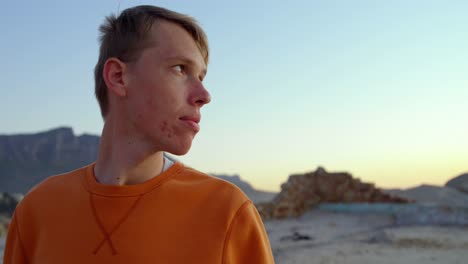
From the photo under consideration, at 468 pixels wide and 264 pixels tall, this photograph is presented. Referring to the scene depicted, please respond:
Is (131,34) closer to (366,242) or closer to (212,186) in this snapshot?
(212,186)

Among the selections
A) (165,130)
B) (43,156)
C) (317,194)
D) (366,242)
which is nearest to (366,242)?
(366,242)

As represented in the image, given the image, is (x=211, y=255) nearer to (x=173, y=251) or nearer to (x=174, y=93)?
(x=173, y=251)

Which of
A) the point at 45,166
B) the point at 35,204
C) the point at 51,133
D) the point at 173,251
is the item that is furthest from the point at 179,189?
the point at 51,133

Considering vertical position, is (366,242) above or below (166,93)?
below

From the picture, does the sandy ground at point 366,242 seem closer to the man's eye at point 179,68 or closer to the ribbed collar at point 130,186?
the ribbed collar at point 130,186

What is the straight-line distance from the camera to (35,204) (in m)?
1.53

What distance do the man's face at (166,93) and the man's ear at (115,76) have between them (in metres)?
0.02

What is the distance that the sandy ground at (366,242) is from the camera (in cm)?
643

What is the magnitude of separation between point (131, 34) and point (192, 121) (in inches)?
12.8

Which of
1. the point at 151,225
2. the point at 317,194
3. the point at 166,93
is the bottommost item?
the point at 317,194

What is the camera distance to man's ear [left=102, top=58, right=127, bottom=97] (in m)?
1.39

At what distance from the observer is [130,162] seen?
4.59 ft

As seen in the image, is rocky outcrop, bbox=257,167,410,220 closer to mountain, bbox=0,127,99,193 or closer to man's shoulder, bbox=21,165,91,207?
man's shoulder, bbox=21,165,91,207

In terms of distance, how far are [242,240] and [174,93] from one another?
451 millimetres
